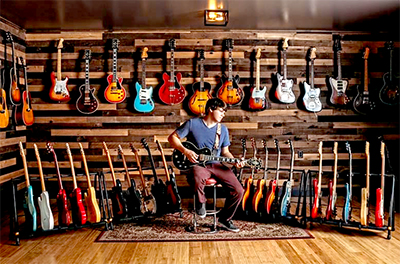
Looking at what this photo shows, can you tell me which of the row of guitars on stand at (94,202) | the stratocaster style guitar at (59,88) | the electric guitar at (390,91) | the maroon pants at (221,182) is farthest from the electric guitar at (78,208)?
the electric guitar at (390,91)

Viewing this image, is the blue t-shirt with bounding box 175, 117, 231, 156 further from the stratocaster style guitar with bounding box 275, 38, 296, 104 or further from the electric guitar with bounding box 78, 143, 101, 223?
the stratocaster style guitar with bounding box 275, 38, 296, 104

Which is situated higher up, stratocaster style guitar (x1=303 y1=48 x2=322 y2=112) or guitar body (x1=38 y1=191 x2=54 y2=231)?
stratocaster style guitar (x1=303 y1=48 x2=322 y2=112)

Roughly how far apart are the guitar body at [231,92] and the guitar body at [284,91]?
50 centimetres

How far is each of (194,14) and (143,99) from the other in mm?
1336

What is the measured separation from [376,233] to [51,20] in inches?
171

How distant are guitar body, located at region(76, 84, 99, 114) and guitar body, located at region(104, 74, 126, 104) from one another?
19 centimetres

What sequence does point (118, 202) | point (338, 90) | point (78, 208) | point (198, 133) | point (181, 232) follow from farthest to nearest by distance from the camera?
point (338, 90) → point (118, 202) → point (198, 133) → point (181, 232) → point (78, 208)

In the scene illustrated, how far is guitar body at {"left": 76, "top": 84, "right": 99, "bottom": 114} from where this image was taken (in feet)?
18.1

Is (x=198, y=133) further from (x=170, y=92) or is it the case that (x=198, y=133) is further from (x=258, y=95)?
(x=258, y=95)

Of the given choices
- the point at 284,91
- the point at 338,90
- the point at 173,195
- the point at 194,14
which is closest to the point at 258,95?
the point at 284,91

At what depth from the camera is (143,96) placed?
5.54m

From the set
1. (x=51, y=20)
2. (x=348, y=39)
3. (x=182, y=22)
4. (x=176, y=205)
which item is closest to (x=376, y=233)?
(x=176, y=205)

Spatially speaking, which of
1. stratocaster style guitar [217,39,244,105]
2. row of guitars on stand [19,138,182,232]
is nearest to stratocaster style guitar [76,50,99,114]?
row of guitars on stand [19,138,182,232]

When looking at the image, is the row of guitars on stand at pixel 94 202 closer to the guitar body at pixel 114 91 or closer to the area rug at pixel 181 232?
the area rug at pixel 181 232
